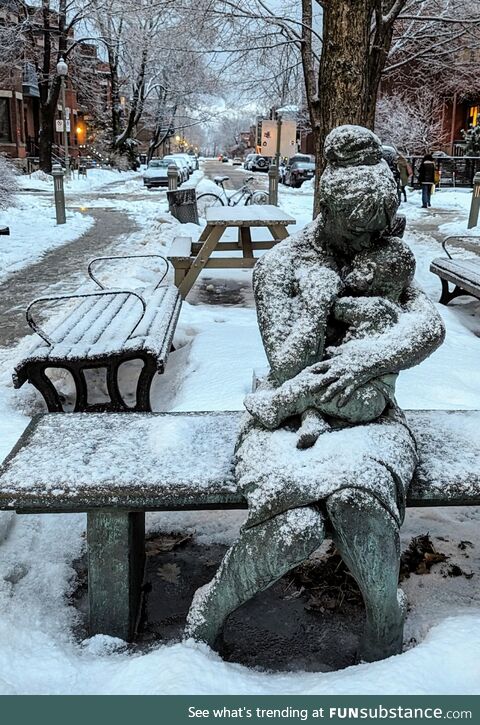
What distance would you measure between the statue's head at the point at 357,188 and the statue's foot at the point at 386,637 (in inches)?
51.6

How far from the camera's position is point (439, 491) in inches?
102

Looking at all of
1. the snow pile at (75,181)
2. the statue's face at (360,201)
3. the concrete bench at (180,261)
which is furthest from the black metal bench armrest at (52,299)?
the snow pile at (75,181)

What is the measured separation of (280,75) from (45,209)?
8287 mm

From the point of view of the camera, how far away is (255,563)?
237 cm

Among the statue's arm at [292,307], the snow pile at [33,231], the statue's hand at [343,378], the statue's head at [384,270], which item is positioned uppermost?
the statue's head at [384,270]

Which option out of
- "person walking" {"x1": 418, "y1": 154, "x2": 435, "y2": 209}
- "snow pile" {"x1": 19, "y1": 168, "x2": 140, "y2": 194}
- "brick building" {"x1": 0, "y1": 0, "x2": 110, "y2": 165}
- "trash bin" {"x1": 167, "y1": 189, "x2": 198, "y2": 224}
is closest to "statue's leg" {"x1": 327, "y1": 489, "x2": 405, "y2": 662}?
"trash bin" {"x1": 167, "y1": 189, "x2": 198, "y2": 224}

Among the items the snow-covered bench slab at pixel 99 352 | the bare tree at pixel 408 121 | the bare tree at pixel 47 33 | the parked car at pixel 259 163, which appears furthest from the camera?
the parked car at pixel 259 163

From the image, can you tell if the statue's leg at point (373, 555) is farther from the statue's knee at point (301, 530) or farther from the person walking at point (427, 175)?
the person walking at point (427, 175)

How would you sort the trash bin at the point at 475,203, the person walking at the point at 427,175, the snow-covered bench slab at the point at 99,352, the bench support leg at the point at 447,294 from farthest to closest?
the person walking at the point at 427,175 < the trash bin at the point at 475,203 < the bench support leg at the point at 447,294 < the snow-covered bench slab at the point at 99,352

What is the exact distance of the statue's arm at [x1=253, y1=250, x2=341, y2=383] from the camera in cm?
266

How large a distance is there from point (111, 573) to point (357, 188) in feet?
5.47

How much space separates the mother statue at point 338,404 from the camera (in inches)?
90.8

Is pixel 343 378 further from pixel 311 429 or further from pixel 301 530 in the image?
pixel 301 530

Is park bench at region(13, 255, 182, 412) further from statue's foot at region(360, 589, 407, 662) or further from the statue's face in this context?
statue's foot at region(360, 589, 407, 662)
